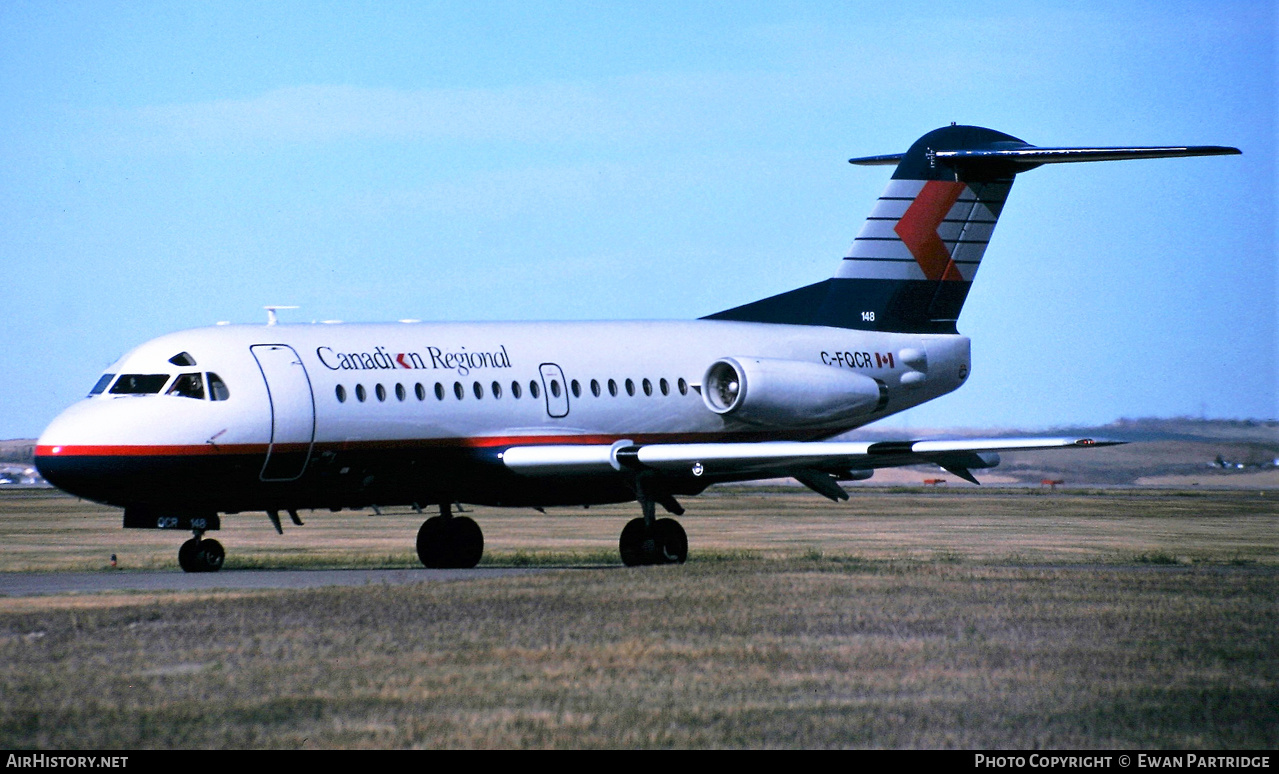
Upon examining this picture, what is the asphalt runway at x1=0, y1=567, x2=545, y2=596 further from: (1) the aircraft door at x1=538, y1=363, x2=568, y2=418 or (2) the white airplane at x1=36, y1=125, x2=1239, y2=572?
(1) the aircraft door at x1=538, y1=363, x2=568, y2=418

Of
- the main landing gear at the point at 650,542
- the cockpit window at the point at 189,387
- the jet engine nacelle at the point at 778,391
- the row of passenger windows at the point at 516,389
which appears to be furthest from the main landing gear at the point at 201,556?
the jet engine nacelle at the point at 778,391

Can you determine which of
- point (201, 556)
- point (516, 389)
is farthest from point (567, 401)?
point (201, 556)

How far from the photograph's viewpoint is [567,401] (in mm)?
27031

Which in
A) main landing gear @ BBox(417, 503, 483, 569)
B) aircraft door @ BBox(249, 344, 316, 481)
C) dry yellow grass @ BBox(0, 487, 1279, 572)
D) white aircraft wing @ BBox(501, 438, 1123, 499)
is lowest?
dry yellow grass @ BBox(0, 487, 1279, 572)

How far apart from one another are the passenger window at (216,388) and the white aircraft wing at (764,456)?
4345 millimetres

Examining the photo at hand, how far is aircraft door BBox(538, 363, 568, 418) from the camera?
2684 centimetres

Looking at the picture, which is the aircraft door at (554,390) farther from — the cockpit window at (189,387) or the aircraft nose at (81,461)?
the aircraft nose at (81,461)

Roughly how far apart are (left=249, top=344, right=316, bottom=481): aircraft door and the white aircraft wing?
3162 millimetres

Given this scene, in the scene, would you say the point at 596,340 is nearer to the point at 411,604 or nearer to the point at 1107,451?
the point at 411,604

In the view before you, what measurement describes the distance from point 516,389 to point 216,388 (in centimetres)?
488

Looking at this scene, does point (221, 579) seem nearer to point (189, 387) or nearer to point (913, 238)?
point (189, 387)

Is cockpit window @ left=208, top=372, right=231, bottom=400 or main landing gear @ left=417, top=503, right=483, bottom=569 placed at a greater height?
cockpit window @ left=208, top=372, right=231, bottom=400

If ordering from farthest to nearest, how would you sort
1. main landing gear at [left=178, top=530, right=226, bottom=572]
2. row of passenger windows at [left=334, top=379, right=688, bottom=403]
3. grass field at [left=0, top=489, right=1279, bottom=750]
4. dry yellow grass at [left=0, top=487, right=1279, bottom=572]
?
1. dry yellow grass at [left=0, top=487, right=1279, bottom=572]
2. row of passenger windows at [left=334, top=379, right=688, bottom=403]
3. main landing gear at [left=178, top=530, right=226, bottom=572]
4. grass field at [left=0, top=489, right=1279, bottom=750]

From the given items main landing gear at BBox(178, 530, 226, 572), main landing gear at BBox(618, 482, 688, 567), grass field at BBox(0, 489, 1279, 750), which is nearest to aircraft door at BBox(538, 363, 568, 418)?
main landing gear at BBox(618, 482, 688, 567)
